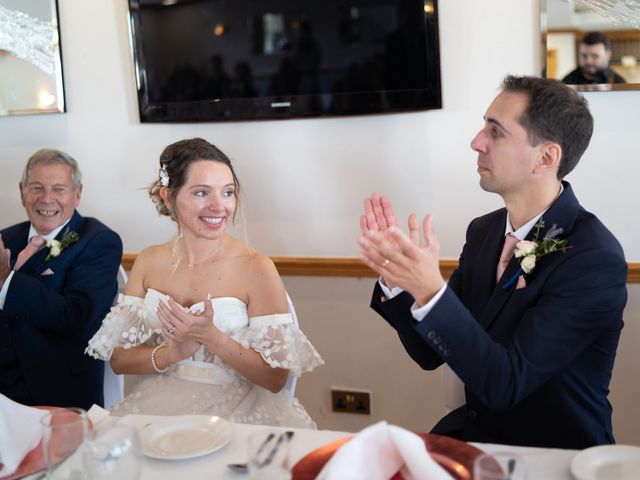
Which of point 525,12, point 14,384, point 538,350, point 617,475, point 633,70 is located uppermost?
point 525,12

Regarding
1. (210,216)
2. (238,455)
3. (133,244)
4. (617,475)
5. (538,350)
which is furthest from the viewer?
(133,244)

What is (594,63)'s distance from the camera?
2.70 m

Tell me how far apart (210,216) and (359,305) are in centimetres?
100

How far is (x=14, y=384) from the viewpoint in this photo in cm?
288

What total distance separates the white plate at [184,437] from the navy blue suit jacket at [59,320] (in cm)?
123

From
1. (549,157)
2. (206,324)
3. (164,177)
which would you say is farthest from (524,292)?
(164,177)

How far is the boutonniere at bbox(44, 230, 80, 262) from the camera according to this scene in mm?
2953

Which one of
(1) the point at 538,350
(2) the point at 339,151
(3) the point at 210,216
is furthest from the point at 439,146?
(1) the point at 538,350

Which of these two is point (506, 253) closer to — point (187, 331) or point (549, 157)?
point (549, 157)

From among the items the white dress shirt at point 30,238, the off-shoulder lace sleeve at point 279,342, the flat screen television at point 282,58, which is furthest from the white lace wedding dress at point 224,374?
the flat screen television at point 282,58

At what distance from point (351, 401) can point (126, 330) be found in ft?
4.01

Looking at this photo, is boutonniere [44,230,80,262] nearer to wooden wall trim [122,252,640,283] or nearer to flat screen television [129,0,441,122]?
flat screen television [129,0,441,122]

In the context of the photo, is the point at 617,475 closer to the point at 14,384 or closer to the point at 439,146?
the point at 439,146

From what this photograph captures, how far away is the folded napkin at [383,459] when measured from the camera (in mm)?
1304
